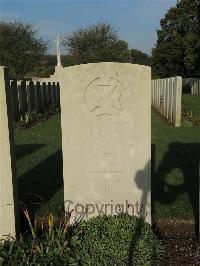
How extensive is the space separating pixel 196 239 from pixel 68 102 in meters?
1.91

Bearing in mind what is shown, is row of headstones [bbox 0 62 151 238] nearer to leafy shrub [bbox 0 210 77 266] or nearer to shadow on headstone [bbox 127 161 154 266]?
shadow on headstone [bbox 127 161 154 266]

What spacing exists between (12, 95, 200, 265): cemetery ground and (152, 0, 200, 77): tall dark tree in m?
32.7

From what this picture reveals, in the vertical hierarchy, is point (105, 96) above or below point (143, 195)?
above

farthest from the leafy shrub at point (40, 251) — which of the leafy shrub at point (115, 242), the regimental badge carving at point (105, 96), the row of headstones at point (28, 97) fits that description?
the row of headstones at point (28, 97)

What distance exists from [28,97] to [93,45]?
3602 cm

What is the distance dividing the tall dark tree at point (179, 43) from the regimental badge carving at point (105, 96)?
3844 centimetres

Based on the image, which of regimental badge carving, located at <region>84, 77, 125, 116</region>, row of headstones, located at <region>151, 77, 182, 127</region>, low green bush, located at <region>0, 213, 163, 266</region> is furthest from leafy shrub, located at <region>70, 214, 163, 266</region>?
row of headstones, located at <region>151, 77, 182, 127</region>

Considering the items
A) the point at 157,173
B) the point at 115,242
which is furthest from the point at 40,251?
the point at 157,173

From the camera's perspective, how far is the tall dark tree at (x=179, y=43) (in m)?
42.7

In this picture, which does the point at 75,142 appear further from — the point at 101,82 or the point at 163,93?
the point at 163,93

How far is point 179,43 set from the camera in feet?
148

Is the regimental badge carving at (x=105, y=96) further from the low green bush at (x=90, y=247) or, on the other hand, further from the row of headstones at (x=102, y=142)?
the low green bush at (x=90, y=247)

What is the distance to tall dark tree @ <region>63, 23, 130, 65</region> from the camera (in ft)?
163

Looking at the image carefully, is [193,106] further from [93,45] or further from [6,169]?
[93,45]
